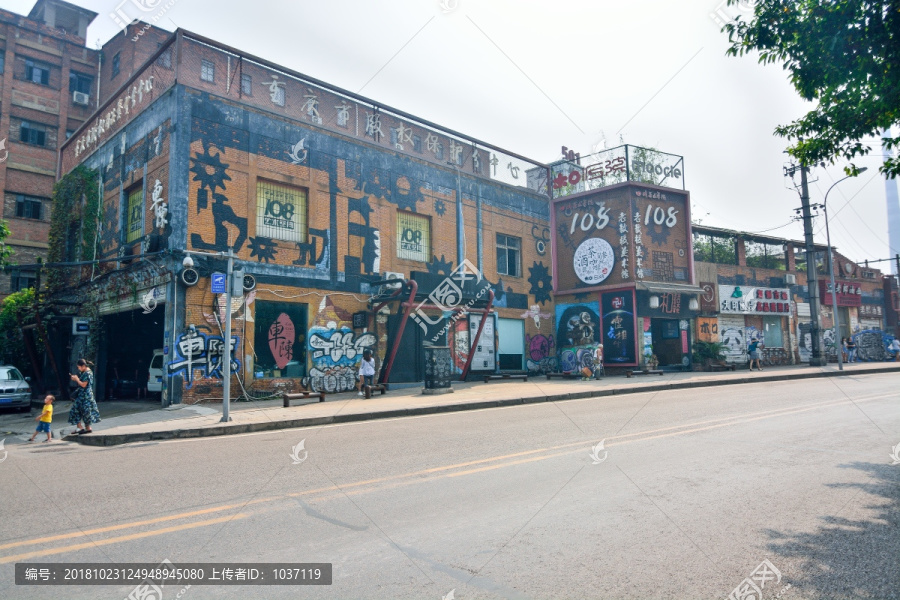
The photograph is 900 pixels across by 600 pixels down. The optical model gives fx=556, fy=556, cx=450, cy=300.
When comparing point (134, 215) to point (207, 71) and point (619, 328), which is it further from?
point (619, 328)

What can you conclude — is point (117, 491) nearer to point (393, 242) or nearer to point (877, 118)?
point (877, 118)

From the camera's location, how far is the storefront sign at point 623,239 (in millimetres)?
26031

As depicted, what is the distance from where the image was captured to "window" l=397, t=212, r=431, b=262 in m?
22.0

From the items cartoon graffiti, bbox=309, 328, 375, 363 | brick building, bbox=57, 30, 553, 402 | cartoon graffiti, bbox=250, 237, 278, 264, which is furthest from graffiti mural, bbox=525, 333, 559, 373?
cartoon graffiti, bbox=250, 237, 278, 264

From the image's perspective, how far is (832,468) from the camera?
6613 millimetres

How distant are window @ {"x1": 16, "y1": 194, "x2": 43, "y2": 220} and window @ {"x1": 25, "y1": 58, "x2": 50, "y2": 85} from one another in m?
8.50

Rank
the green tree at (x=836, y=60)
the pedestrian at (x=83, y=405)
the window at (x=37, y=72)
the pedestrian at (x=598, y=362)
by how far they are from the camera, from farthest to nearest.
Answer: the window at (x=37, y=72)
the pedestrian at (x=598, y=362)
the pedestrian at (x=83, y=405)
the green tree at (x=836, y=60)

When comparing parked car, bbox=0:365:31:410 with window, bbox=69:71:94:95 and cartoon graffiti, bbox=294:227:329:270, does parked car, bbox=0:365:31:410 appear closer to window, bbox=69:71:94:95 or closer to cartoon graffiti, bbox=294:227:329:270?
cartoon graffiti, bbox=294:227:329:270

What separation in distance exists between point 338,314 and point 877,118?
1562 centimetres

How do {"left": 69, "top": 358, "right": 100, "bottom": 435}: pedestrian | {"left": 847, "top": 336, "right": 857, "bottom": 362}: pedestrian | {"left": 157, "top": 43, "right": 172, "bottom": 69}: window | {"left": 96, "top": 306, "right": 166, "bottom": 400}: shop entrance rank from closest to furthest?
{"left": 69, "top": 358, "right": 100, "bottom": 435}: pedestrian → {"left": 157, "top": 43, "right": 172, "bottom": 69}: window → {"left": 96, "top": 306, "right": 166, "bottom": 400}: shop entrance → {"left": 847, "top": 336, "right": 857, "bottom": 362}: pedestrian

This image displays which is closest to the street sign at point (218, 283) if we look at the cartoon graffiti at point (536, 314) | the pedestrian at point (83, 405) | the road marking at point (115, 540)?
the pedestrian at point (83, 405)

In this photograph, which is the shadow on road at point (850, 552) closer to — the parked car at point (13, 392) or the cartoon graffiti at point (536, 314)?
the cartoon graffiti at point (536, 314)

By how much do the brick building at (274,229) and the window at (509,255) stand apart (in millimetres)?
701

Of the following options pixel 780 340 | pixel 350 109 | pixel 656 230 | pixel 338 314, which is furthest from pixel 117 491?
pixel 780 340
